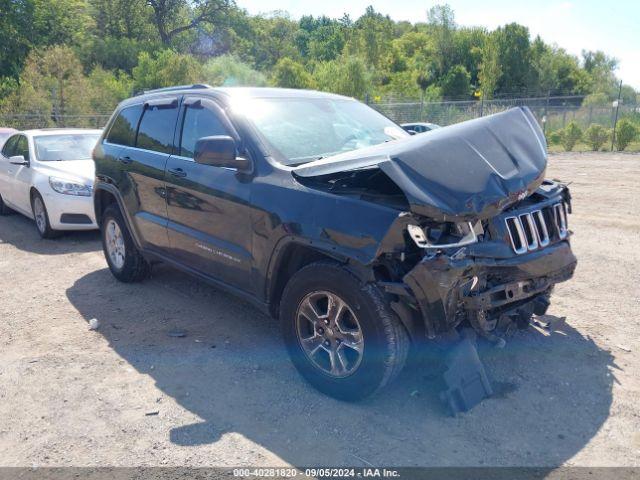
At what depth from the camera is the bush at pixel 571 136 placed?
22250 mm

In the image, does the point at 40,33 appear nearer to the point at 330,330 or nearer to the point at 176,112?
the point at 176,112

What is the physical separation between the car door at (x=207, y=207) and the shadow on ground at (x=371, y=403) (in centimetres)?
62

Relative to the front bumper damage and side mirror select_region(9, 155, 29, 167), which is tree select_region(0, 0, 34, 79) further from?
the front bumper damage

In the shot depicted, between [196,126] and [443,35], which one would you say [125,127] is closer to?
[196,126]

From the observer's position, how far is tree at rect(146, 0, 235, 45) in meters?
52.8

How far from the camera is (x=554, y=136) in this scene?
2392 centimetres

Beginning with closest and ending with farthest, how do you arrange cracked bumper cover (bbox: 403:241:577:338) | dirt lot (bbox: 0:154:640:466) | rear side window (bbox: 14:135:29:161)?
cracked bumper cover (bbox: 403:241:577:338) → dirt lot (bbox: 0:154:640:466) → rear side window (bbox: 14:135:29:161)

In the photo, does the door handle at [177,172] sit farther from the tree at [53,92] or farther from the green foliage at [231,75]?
the green foliage at [231,75]

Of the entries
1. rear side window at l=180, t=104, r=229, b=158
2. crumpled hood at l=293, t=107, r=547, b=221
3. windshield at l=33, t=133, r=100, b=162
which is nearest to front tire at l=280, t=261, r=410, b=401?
crumpled hood at l=293, t=107, r=547, b=221

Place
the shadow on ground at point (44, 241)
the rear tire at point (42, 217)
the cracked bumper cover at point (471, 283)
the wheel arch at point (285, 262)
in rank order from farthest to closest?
the rear tire at point (42, 217) < the shadow on ground at point (44, 241) < the wheel arch at point (285, 262) < the cracked bumper cover at point (471, 283)

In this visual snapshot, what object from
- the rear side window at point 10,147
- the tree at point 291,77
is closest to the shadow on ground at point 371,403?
the rear side window at point 10,147

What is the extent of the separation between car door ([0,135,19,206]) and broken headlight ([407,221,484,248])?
824 cm

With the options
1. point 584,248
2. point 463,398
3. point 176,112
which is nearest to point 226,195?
point 176,112

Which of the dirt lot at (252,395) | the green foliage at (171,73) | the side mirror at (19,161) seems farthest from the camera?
the green foliage at (171,73)
